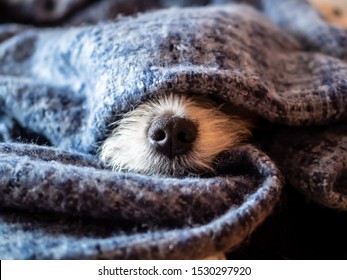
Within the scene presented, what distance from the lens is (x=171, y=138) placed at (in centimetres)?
82

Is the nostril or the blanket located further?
the nostril

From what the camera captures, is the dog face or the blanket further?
the dog face

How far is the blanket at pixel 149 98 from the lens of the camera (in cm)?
63

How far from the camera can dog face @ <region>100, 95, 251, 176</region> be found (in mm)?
830

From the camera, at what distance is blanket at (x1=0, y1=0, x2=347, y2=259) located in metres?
0.63

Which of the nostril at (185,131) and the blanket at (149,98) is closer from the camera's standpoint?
the blanket at (149,98)

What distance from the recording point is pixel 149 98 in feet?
2.70

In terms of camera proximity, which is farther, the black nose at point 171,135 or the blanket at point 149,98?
the black nose at point 171,135

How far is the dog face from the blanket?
0.09 feet

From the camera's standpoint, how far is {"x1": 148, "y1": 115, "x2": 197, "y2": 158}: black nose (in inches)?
32.1

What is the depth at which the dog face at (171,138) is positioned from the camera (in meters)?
0.83

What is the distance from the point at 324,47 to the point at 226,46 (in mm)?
385

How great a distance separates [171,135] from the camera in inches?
32.1
